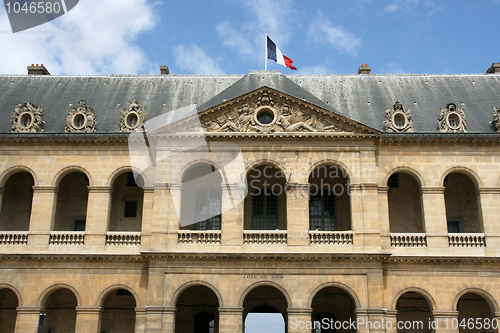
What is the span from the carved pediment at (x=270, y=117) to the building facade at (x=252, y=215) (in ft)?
0.21

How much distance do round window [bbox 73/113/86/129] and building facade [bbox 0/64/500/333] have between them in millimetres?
83

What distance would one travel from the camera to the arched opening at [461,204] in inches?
989

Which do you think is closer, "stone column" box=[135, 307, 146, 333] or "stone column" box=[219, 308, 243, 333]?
"stone column" box=[219, 308, 243, 333]

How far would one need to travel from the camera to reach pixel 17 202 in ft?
84.9

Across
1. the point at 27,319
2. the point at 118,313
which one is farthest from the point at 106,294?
the point at 27,319

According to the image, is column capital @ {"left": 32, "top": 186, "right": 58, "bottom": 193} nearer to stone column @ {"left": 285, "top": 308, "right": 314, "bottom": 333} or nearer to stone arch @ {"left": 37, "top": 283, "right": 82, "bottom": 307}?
stone arch @ {"left": 37, "top": 283, "right": 82, "bottom": 307}

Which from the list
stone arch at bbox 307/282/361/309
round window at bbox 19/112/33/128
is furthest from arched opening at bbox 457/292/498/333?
round window at bbox 19/112/33/128

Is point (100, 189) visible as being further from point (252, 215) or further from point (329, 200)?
point (329, 200)

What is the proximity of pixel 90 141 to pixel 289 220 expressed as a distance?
→ 9.68m

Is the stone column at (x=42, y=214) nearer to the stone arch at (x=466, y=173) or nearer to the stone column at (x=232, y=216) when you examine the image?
the stone column at (x=232, y=216)

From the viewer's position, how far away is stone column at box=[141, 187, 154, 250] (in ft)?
76.1

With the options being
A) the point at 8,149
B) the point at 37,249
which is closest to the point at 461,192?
the point at 37,249

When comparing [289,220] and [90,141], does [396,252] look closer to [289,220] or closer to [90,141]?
[289,220]

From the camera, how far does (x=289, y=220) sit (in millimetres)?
22875
